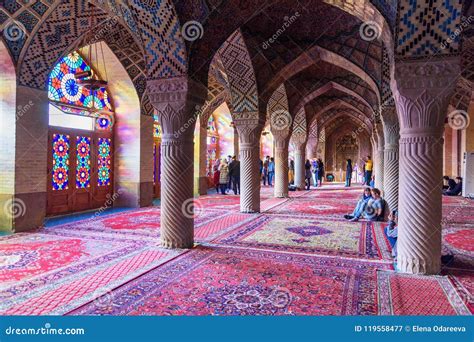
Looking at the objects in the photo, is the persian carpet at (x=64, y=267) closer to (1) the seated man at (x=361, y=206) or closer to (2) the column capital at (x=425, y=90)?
(2) the column capital at (x=425, y=90)

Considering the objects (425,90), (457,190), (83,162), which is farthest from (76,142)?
(457,190)

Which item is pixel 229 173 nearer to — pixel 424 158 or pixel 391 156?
pixel 391 156

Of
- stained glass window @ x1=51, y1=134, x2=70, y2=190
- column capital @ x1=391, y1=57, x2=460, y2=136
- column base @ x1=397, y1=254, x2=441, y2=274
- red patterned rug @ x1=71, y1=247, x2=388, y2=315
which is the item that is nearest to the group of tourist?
stained glass window @ x1=51, y1=134, x2=70, y2=190

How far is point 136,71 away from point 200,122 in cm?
474

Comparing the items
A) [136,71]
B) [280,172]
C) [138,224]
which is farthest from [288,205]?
[136,71]

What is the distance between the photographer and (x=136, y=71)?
9.35 meters

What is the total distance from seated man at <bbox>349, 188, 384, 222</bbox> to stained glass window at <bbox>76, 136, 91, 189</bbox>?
21.4 feet

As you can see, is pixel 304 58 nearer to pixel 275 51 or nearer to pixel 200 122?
pixel 275 51

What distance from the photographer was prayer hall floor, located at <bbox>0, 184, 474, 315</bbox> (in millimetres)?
3076

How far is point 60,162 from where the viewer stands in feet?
27.3

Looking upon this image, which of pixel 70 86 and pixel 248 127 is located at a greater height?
pixel 70 86

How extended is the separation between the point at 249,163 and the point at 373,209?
2947 millimetres

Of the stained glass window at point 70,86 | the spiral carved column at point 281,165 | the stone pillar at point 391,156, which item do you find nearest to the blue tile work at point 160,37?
the stained glass window at point 70,86

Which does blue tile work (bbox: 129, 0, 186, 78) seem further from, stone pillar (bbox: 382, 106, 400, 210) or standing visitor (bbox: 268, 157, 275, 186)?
standing visitor (bbox: 268, 157, 275, 186)
